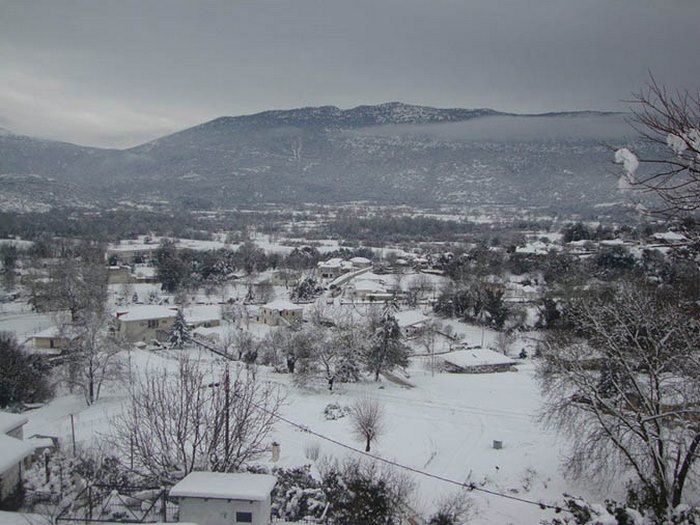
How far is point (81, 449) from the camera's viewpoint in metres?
13.6

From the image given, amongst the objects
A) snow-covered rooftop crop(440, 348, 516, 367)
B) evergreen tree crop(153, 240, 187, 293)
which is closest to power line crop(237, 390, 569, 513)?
snow-covered rooftop crop(440, 348, 516, 367)

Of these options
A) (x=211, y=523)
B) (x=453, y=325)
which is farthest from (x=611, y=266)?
(x=211, y=523)

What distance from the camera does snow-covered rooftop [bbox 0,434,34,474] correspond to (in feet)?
30.5

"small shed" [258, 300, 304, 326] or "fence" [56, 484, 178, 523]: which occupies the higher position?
"fence" [56, 484, 178, 523]

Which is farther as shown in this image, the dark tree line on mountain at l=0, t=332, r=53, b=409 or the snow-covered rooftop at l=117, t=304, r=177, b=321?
the snow-covered rooftop at l=117, t=304, r=177, b=321

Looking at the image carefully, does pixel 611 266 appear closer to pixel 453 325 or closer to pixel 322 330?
pixel 453 325

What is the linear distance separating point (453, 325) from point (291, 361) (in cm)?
1791

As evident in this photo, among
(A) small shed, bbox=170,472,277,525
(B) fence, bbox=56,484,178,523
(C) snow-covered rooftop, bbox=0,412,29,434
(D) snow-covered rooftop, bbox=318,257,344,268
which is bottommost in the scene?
(D) snow-covered rooftop, bbox=318,257,344,268

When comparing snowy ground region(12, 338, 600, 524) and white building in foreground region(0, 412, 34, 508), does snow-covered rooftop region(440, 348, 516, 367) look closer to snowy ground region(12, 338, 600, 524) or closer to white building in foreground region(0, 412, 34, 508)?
snowy ground region(12, 338, 600, 524)

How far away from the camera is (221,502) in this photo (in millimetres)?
8266

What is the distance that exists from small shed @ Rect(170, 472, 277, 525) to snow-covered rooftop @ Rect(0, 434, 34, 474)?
10.6 feet

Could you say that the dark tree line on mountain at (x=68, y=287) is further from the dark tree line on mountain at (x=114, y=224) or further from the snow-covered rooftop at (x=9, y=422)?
the dark tree line on mountain at (x=114, y=224)

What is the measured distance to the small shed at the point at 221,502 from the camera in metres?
8.19

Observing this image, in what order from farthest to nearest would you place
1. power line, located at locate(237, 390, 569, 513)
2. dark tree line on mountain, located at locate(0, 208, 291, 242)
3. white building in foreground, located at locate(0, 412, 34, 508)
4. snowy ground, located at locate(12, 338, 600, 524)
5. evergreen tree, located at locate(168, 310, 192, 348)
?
1. dark tree line on mountain, located at locate(0, 208, 291, 242)
2. evergreen tree, located at locate(168, 310, 192, 348)
3. snowy ground, located at locate(12, 338, 600, 524)
4. power line, located at locate(237, 390, 569, 513)
5. white building in foreground, located at locate(0, 412, 34, 508)
